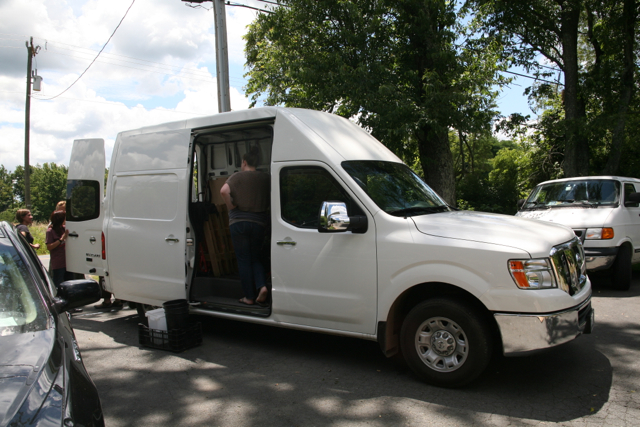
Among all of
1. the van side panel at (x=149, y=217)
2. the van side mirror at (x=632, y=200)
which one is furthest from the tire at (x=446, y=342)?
the van side mirror at (x=632, y=200)

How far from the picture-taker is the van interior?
5.91 m

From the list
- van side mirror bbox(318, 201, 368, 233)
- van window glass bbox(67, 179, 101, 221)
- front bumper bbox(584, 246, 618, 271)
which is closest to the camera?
van side mirror bbox(318, 201, 368, 233)

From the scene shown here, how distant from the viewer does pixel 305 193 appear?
5.05 metres

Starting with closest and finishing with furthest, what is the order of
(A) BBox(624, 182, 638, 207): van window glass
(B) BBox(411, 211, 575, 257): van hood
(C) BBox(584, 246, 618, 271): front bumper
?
(B) BBox(411, 211, 575, 257): van hood, (C) BBox(584, 246, 618, 271): front bumper, (A) BBox(624, 182, 638, 207): van window glass

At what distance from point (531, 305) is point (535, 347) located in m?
0.34

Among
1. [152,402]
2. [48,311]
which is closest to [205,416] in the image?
[152,402]

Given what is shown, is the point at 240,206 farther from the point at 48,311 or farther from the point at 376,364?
the point at 48,311

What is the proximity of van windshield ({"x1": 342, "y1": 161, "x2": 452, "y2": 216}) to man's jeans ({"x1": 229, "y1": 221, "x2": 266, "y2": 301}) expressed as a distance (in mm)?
1571

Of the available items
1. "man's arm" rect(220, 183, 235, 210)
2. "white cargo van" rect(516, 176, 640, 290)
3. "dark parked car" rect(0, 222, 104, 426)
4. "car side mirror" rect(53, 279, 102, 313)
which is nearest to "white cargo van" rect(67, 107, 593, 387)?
"man's arm" rect(220, 183, 235, 210)

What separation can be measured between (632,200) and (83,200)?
9.34m

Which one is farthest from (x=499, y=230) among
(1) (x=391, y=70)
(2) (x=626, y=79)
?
(2) (x=626, y=79)

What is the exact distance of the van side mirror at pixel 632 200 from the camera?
8.12 metres

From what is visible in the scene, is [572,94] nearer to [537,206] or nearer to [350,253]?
[537,206]

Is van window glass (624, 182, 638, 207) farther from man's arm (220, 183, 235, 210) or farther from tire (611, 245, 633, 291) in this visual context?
man's arm (220, 183, 235, 210)
